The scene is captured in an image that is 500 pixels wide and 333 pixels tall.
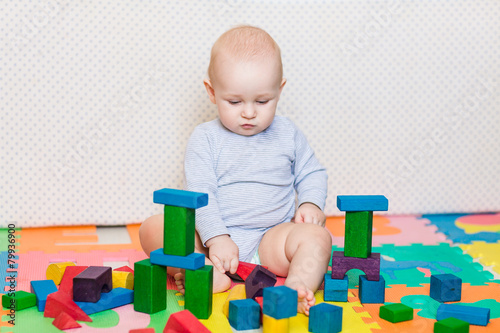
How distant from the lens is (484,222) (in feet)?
5.55

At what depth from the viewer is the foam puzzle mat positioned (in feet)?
3.26

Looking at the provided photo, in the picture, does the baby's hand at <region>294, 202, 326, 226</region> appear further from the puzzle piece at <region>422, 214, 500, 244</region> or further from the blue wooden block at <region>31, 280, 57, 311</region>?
the blue wooden block at <region>31, 280, 57, 311</region>

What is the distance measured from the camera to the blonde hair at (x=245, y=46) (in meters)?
1.23

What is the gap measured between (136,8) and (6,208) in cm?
61

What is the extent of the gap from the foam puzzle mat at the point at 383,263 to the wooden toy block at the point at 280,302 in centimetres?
6

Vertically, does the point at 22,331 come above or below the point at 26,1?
below

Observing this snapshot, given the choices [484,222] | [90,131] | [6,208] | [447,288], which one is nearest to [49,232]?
[6,208]

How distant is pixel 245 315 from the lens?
3.15 ft

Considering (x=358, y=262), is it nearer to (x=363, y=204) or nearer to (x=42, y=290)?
(x=363, y=204)

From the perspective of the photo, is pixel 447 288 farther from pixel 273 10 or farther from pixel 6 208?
pixel 6 208

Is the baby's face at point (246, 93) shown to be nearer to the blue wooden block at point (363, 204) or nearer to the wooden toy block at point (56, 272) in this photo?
the blue wooden block at point (363, 204)

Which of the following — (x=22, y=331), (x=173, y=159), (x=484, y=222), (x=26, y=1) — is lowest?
(x=22, y=331)

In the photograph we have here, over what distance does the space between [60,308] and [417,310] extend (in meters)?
0.62

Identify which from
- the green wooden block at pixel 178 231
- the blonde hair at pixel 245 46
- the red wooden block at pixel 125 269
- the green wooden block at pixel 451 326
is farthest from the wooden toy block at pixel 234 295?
the blonde hair at pixel 245 46
